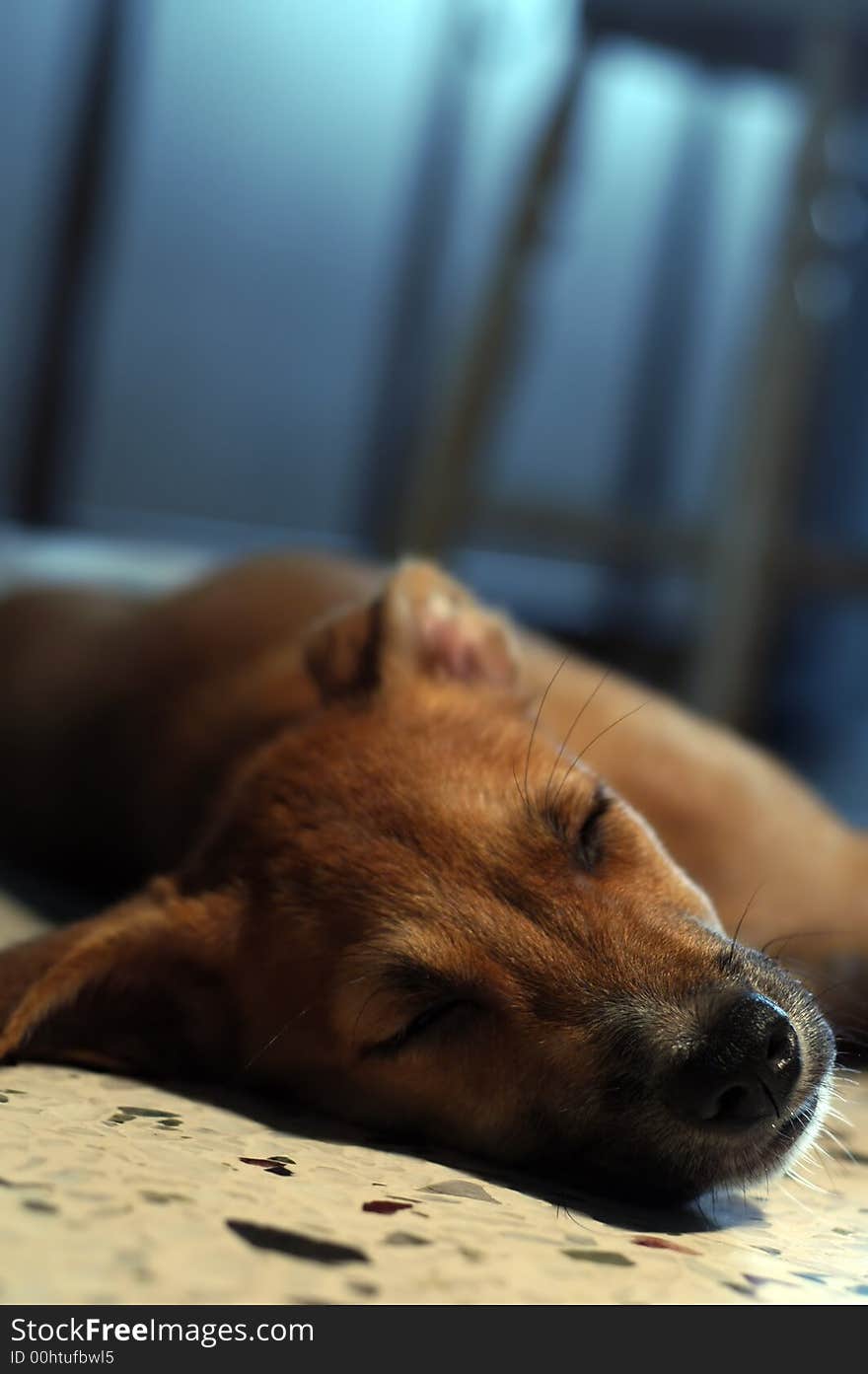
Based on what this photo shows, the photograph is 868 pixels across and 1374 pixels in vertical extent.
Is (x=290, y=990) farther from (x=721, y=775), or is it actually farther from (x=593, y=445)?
(x=593, y=445)

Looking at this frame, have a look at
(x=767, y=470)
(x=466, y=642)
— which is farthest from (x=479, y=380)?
(x=466, y=642)

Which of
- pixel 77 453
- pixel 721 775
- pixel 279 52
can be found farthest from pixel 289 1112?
pixel 279 52

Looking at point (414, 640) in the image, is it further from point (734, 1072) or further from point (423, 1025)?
point (734, 1072)

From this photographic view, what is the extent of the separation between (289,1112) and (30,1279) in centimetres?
69

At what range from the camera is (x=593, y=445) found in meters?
8.09

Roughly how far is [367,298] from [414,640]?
18.4ft

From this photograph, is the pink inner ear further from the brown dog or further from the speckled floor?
the speckled floor

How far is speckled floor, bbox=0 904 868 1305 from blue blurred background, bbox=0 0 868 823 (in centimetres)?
389

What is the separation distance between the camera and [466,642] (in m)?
2.34

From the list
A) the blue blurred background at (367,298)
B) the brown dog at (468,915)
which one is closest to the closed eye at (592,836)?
the brown dog at (468,915)

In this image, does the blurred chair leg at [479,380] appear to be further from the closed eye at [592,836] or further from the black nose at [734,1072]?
the black nose at [734,1072]

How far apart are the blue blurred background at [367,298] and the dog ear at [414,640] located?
121 inches

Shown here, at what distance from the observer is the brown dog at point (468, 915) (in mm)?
1504
